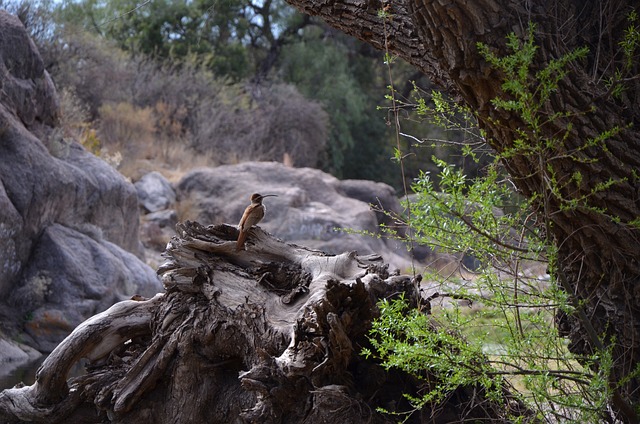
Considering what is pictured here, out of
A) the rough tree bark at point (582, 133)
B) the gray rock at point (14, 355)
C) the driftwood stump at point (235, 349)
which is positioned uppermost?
the rough tree bark at point (582, 133)

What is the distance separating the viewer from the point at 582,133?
10.2 ft

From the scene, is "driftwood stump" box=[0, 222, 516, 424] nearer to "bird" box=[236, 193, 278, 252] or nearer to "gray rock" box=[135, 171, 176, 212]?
"bird" box=[236, 193, 278, 252]

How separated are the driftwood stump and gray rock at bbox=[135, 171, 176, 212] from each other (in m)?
12.2

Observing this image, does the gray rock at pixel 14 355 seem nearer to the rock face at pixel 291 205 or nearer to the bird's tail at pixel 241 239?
the bird's tail at pixel 241 239

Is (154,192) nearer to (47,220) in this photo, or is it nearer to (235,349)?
(47,220)

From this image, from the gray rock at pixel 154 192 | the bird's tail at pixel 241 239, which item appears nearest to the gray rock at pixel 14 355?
the bird's tail at pixel 241 239

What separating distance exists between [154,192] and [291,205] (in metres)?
2.86

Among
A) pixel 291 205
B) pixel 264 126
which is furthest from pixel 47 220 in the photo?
pixel 264 126

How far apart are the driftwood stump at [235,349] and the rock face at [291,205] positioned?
36.6 feet

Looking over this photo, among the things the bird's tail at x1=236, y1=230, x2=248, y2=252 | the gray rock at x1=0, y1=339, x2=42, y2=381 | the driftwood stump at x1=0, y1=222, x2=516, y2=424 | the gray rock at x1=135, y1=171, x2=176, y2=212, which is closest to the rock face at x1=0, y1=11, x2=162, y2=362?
the gray rock at x1=0, y1=339, x2=42, y2=381

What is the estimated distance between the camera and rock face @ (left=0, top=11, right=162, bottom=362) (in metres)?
9.71

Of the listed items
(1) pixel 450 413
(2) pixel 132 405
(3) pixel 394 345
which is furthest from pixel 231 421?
(3) pixel 394 345

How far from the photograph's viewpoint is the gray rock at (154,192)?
1677 centimetres

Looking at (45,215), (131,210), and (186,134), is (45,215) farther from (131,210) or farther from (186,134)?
(186,134)
